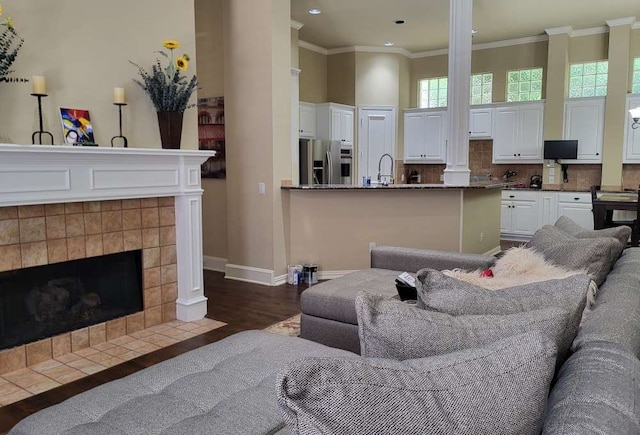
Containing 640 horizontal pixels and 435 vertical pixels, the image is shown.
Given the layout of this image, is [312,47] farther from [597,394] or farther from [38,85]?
[597,394]

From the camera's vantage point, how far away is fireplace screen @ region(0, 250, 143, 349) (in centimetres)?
298

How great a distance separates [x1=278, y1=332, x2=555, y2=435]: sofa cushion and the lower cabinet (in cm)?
738

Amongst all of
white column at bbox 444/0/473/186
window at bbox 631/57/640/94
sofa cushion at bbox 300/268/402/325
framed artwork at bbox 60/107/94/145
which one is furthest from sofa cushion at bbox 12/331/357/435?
window at bbox 631/57/640/94

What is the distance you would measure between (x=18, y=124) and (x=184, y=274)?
1.60 m

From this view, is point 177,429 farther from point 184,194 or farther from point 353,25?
point 353,25

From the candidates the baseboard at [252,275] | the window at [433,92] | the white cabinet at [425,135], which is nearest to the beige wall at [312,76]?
the white cabinet at [425,135]

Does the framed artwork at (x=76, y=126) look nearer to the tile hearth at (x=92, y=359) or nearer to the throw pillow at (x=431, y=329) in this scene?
the tile hearth at (x=92, y=359)

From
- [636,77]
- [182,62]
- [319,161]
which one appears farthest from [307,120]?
[636,77]

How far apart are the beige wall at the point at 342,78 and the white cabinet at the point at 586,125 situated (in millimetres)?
3610

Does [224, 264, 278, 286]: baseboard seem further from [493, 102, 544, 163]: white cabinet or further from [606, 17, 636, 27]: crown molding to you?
[606, 17, 636, 27]: crown molding

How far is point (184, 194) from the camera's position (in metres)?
3.82

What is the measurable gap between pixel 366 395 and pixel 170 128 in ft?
10.7

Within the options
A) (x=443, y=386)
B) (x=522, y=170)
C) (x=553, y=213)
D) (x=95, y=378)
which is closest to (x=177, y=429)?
(x=443, y=386)

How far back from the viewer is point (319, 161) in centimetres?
775
